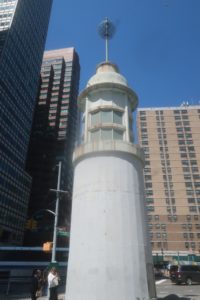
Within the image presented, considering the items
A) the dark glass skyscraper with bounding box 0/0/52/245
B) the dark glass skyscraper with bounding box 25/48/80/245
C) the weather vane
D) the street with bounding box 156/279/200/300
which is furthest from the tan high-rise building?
the weather vane

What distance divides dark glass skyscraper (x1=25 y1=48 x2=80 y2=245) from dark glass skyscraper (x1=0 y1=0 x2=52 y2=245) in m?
13.3

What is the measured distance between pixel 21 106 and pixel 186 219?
69.9 m

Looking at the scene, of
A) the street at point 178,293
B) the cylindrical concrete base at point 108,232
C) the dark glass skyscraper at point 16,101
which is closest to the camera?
the cylindrical concrete base at point 108,232

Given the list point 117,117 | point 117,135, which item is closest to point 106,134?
point 117,135

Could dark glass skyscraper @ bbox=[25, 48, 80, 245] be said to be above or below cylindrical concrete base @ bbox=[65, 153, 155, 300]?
above

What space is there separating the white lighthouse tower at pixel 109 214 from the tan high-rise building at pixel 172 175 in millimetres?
83211

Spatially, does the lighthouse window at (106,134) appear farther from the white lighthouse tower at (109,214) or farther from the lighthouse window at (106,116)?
the lighthouse window at (106,116)

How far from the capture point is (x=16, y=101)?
90.6 m

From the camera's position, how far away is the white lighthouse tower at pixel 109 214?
32.7ft

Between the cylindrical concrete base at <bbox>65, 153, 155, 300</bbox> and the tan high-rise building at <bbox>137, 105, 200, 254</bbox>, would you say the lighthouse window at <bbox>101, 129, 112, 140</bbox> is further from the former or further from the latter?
the tan high-rise building at <bbox>137, 105, 200, 254</bbox>

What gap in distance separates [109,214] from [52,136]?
108 metres

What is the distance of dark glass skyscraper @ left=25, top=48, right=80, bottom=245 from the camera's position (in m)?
103

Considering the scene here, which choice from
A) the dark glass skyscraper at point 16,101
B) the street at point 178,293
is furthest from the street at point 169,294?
the dark glass skyscraper at point 16,101

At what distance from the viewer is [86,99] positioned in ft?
46.8
